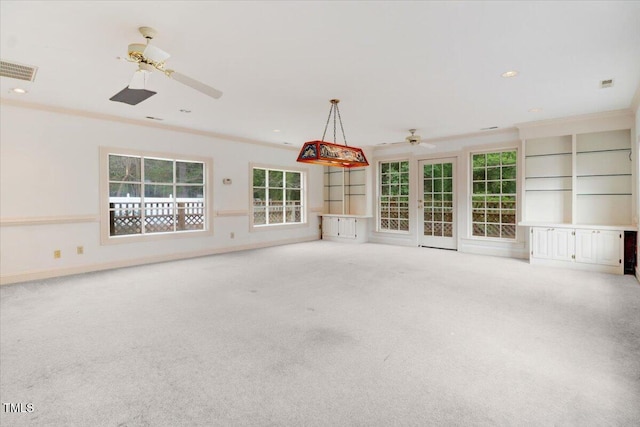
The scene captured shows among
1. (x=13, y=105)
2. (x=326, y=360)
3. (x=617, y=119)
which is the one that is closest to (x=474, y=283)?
(x=326, y=360)

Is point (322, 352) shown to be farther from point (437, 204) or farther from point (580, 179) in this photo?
point (437, 204)

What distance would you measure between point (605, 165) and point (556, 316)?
12.8 ft

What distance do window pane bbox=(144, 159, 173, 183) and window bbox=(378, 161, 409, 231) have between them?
5.33 m

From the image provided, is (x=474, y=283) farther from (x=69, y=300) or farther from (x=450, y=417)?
(x=69, y=300)

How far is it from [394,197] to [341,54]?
5888 mm

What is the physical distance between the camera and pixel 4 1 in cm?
236

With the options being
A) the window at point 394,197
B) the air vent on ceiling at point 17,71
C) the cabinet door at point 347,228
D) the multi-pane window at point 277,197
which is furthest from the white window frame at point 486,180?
the air vent on ceiling at point 17,71

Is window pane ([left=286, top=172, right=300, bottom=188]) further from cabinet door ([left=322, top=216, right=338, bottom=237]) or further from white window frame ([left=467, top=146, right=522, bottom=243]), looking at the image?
white window frame ([left=467, top=146, right=522, bottom=243])

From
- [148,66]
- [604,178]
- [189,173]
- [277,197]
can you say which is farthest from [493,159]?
[148,66]

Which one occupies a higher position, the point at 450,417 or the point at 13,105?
the point at 13,105

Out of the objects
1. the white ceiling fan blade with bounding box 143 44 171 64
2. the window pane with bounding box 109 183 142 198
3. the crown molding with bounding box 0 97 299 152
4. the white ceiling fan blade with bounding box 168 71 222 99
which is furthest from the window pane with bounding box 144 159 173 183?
the white ceiling fan blade with bounding box 143 44 171 64

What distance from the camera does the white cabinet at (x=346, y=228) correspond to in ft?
29.2

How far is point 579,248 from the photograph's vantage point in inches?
213

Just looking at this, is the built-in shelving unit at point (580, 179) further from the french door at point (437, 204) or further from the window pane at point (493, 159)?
the french door at point (437, 204)
